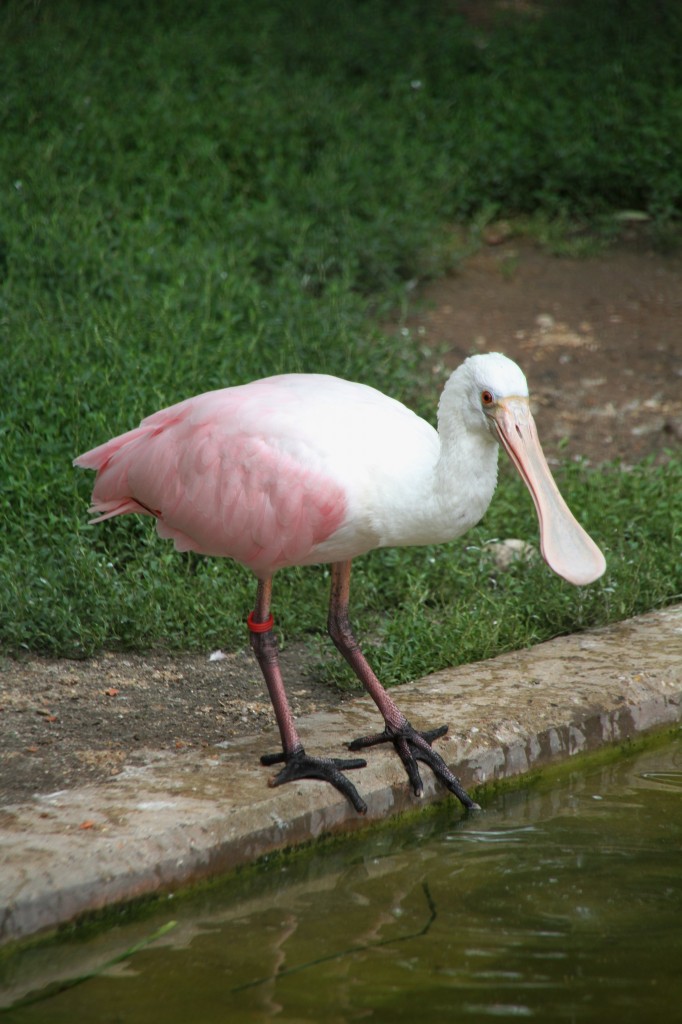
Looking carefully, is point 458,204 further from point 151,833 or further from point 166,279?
point 151,833

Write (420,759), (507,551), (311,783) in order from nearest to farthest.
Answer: (311,783) < (420,759) < (507,551)

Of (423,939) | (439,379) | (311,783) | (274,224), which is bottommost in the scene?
(423,939)

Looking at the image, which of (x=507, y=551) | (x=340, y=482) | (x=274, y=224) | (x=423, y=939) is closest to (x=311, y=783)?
(x=423, y=939)

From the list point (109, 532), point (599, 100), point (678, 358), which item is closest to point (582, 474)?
point (678, 358)

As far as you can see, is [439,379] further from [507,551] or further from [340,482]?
[340,482]

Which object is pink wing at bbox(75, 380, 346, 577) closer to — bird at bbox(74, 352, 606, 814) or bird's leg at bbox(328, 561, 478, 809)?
bird at bbox(74, 352, 606, 814)

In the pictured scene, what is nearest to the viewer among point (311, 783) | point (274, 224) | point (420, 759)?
point (311, 783)

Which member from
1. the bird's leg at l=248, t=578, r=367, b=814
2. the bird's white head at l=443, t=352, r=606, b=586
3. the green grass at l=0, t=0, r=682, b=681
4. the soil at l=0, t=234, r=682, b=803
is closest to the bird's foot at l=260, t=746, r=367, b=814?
the bird's leg at l=248, t=578, r=367, b=814

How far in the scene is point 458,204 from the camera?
9047 mm

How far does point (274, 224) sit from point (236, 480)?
4.17 meters

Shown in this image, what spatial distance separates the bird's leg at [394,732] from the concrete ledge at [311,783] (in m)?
0.04

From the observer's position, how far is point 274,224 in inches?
311

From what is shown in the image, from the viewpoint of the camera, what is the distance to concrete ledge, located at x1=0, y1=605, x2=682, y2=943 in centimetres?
320

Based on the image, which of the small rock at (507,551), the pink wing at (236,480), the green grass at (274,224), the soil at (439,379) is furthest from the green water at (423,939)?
the small rock at (507,551)
